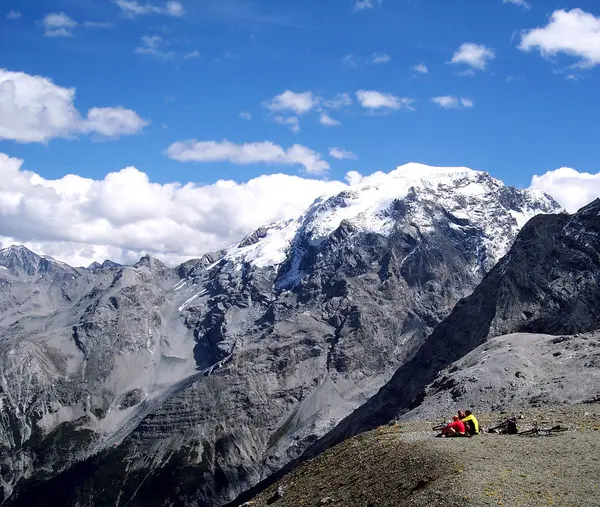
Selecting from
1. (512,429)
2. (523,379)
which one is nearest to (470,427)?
(512,429)

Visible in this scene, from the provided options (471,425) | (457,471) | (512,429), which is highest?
(471,425)

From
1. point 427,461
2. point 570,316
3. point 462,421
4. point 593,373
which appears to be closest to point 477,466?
point 427,461

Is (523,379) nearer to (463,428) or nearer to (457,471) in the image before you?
(463,428)

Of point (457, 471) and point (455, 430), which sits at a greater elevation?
point (455, 430)

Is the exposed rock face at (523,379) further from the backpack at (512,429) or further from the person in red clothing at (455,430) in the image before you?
the person in red clothing at (455,430)

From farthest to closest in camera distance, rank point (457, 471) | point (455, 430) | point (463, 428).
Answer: point (455, 430) → point (463, 428) → point (457, 471)

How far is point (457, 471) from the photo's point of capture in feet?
109

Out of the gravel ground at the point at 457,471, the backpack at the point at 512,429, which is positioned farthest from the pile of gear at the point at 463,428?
the backpack at the point at 512,429

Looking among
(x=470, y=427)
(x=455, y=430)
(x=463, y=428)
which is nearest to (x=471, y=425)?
(x=470, y=427)

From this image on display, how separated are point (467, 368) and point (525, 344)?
10050 millimetres

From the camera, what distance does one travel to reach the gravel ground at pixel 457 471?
3053 cm

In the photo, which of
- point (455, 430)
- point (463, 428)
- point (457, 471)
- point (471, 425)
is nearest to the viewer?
point (457, 471)

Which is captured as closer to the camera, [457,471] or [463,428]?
[457,471]

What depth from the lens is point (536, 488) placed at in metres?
30.8
